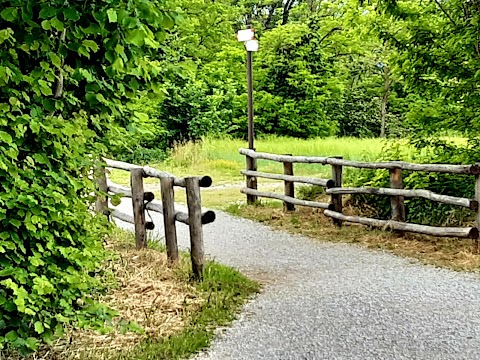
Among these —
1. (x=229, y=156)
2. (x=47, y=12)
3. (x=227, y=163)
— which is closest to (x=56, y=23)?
(x=47, y=12)

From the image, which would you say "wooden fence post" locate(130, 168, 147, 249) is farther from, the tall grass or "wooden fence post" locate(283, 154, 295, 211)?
the tall grass

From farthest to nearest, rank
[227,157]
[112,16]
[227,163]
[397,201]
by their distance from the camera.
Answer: [227,157]
[227,163]
[397,201]
[112,16]

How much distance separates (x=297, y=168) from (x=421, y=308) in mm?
9522

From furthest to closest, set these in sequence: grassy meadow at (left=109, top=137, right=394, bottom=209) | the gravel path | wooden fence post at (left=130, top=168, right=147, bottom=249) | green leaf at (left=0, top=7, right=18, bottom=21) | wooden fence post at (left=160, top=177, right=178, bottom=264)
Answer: grassy meadow at (left=109, top=137, right=394, bottom=209) → wooden fence post at (left=130, top=168, right=147, bottom=249) → wooden fence post at (left=160, top=177, right=178, bottom=264) → the gravel path → green leaf at (left=0, top=7, right=18, bottom=21)

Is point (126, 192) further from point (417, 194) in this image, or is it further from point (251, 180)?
point (251, 180)

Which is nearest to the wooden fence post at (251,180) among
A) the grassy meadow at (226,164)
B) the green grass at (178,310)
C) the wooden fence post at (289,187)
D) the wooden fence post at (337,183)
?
the grassy meadow at (226,164)

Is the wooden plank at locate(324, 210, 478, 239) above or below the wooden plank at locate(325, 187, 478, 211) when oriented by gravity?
below

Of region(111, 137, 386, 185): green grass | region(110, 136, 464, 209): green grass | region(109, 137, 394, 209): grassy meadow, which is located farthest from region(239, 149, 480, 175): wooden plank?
region(111, 137, 386, 185): green grass

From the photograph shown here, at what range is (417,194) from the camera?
257 inches

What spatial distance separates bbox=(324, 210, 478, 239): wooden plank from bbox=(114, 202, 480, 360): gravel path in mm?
586

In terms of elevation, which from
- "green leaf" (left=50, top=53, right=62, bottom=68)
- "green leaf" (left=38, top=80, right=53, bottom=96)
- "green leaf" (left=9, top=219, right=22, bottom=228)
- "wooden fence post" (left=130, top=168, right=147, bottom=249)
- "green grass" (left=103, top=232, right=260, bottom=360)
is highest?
"green leaf" (left=50, top=53, right=62, bottom=68)

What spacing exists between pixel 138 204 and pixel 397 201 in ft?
10.0

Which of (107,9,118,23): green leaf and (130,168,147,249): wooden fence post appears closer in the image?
(107,9,118,23): green leaf

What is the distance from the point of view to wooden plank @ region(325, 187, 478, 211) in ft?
19.9
